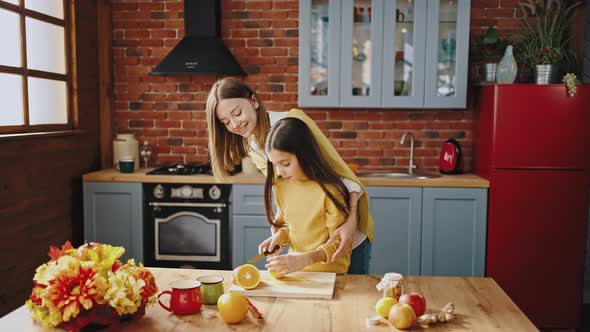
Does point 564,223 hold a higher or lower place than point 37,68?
lower

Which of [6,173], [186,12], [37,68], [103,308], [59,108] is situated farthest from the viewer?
[186,12]

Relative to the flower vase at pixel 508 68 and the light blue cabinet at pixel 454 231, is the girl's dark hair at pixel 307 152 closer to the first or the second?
A: the light blue cabinet at pixel 454 231

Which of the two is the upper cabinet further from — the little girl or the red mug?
the red mug

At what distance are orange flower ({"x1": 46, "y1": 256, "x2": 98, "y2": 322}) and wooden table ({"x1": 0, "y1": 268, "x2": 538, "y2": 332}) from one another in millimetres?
164

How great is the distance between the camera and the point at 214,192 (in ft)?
12.1

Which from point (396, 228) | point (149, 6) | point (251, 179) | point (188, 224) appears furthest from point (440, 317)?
point (149, 6)

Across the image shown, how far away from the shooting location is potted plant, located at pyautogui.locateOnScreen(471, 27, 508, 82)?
3748 mm

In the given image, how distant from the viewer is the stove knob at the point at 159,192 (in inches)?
147

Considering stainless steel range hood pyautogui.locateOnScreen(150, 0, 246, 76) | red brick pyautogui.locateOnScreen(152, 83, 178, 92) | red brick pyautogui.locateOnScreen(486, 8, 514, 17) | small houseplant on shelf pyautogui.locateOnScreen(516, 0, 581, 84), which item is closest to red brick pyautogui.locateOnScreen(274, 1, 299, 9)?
stainless steel range hood pyautogui.locateOnScreen(150, 0, 246, 76)

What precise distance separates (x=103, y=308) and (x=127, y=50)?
311 centimetres

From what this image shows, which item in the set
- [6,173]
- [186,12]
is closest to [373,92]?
[186,12]

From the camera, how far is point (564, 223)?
3516 millimetres

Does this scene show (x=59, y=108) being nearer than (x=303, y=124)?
No

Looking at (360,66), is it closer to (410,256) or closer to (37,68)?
(410,256)
